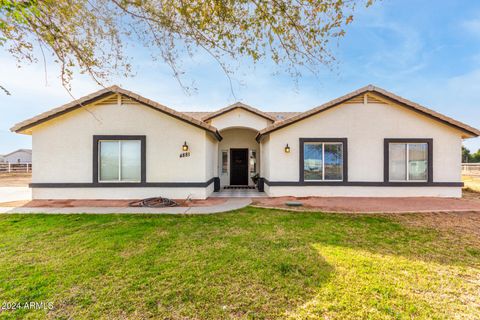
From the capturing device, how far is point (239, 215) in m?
7.34

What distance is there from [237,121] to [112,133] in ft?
23.0

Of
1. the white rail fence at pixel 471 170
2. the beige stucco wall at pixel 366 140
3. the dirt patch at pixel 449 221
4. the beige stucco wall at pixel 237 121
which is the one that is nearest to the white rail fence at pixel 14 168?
the beige stucco wall at pixel 237 121

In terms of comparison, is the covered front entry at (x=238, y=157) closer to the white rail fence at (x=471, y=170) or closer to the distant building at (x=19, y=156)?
the white rail fence at (x=471, y=170)

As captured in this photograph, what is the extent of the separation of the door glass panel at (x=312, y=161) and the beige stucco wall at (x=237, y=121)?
163 inches

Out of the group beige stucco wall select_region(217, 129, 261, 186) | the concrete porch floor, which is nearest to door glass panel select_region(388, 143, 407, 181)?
the concrete porch floor

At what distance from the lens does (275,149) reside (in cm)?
1062

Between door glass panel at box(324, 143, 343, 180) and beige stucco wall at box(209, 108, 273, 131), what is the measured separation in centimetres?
471

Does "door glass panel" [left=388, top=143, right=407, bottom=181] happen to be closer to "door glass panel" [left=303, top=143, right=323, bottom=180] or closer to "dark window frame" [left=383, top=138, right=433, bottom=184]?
"dark window frame" [left=383, top=138, right=433, bottom=184]

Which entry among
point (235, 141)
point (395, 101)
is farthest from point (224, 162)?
point (395, 101)

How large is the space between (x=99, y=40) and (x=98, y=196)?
669 centimetres

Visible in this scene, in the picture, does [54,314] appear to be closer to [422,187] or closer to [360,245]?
[360,245]

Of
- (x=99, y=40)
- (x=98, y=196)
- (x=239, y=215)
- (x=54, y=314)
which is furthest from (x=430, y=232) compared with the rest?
(x=98, y=196)

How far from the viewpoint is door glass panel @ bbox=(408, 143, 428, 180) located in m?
10.3

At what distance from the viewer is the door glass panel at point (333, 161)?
10516 millimetres
